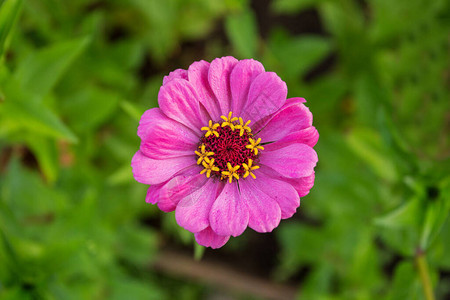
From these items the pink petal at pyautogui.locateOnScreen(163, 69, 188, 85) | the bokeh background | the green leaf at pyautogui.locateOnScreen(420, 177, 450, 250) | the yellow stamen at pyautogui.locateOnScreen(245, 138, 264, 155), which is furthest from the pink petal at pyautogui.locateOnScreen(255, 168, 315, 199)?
the green leaf at pyautogui.locateOnScreen(420, 177, 450, 250)

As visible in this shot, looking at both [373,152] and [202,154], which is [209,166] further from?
[373,152]

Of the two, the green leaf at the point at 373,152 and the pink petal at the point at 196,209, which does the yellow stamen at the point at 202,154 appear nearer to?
the pink petal at the point at 196,209

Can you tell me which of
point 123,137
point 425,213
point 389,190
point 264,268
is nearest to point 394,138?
point 425,213

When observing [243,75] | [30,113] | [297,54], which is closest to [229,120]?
[243,75]

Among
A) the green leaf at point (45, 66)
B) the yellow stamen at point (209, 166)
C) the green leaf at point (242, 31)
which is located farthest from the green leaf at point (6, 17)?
the green leaf at point (242, 31)

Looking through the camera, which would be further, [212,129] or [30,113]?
[30,113]

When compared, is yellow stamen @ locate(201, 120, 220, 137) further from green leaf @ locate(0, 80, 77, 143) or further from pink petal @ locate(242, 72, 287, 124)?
green leaf @ locate(0, 80, 77, 143)
